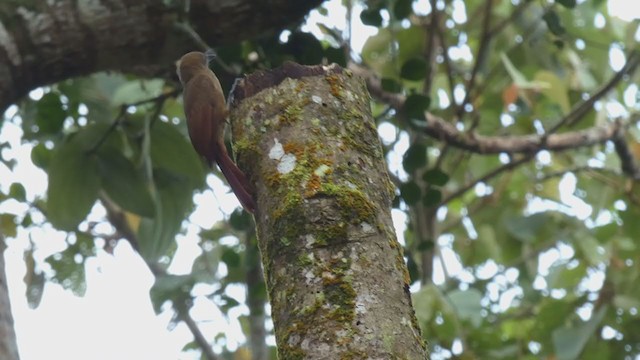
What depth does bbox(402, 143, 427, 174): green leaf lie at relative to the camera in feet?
10.3

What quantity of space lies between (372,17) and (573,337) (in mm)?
1288

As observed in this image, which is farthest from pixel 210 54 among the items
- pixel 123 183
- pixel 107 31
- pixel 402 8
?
pixel 402 8

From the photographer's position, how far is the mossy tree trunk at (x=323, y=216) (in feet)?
4.64

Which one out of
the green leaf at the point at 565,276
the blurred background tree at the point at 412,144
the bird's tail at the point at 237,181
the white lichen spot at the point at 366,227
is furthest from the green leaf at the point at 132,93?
the green leaf at the point at 565,276

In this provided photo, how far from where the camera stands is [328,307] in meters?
1.42

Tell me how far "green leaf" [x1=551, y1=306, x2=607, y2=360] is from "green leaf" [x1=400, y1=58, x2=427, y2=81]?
1.04 meters

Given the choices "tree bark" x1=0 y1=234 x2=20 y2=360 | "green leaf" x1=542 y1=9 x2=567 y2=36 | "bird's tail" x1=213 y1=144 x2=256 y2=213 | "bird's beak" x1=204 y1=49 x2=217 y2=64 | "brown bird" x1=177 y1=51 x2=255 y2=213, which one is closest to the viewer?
"bird's tail" x1=213 y1=144 x2=256 y2=213

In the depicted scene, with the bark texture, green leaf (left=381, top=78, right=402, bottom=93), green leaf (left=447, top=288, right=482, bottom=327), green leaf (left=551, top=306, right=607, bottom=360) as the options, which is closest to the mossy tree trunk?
the bark texture

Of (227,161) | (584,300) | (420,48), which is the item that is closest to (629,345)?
(584,300)

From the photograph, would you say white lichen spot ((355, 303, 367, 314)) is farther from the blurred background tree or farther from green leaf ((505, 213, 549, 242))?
green leaf ((505, 213, 549, 242))

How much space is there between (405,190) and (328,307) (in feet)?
5.50

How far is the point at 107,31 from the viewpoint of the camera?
267 centimetres

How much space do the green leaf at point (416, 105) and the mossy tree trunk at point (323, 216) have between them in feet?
4.14

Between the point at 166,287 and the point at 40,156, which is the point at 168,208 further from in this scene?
the point at 40,156
